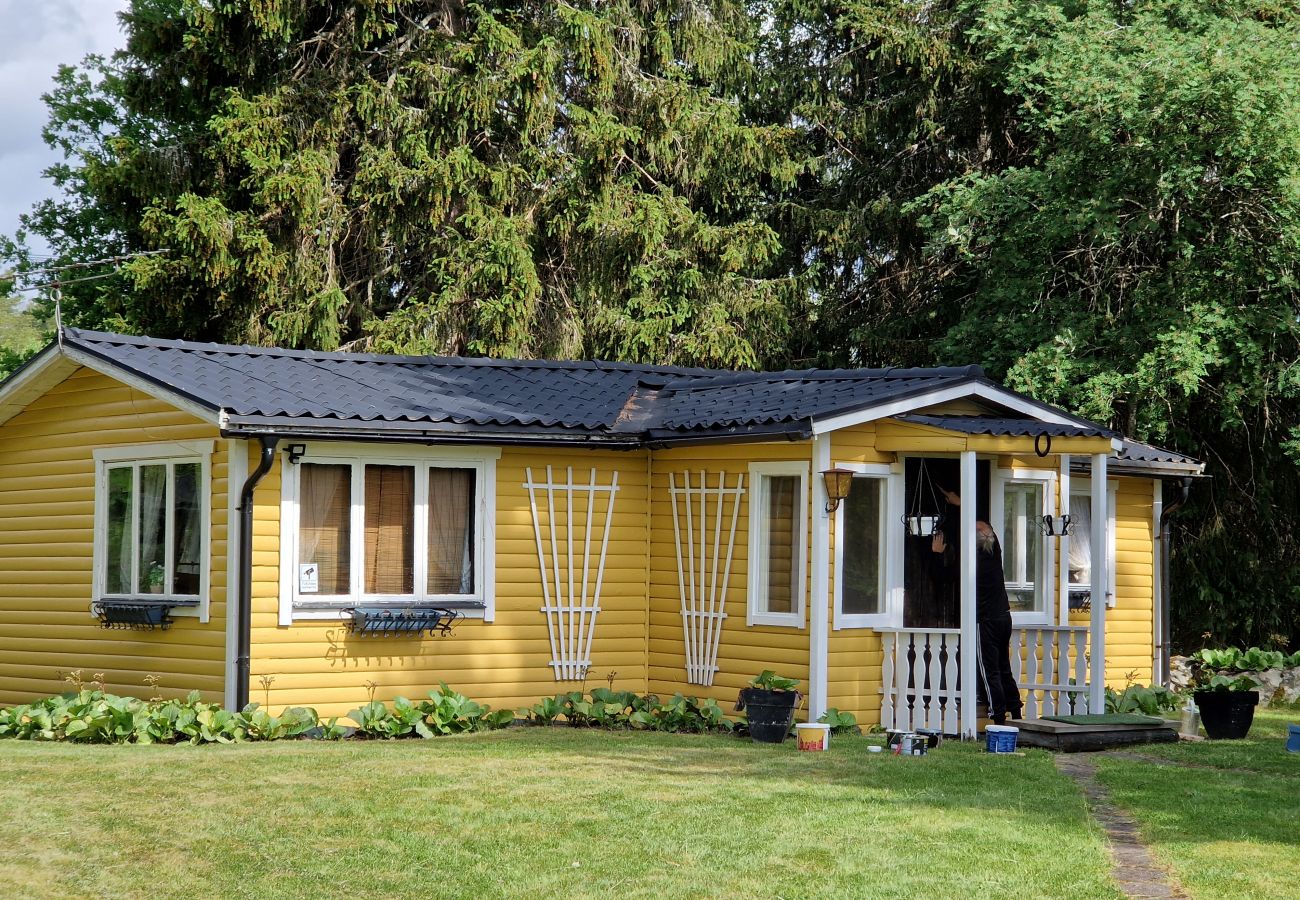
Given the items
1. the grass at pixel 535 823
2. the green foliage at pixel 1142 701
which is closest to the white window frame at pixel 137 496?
the grass at pixel 535 823

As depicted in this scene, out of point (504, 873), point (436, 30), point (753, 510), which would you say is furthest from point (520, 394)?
point (436, 30)

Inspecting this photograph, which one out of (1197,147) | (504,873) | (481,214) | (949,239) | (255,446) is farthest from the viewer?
(481,214)

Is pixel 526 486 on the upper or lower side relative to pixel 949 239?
lower

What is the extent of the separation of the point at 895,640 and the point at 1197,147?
8400 mm

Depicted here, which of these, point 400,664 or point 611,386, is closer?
point 400,664

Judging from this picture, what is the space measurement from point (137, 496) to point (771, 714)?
578cm

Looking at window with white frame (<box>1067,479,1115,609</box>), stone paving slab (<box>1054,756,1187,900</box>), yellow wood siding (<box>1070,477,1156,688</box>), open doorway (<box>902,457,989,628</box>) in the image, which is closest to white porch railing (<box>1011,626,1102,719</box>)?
open doorway (<box>902,457,989,628</box>)

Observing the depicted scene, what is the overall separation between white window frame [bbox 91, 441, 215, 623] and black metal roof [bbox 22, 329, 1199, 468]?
0.67 m

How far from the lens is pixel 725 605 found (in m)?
13.3

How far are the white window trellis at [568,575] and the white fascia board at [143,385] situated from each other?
9.63 ft

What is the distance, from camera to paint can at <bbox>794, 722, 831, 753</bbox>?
11289 millimetres

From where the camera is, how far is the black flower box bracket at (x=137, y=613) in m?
12.6

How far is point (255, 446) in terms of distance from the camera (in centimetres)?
1219

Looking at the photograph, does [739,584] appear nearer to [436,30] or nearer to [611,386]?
[611,386]
